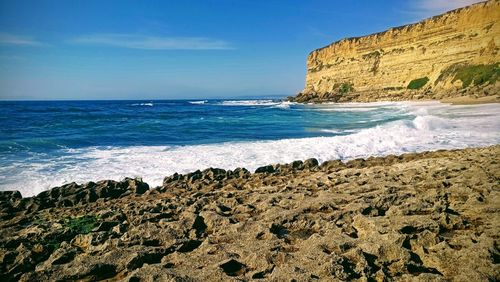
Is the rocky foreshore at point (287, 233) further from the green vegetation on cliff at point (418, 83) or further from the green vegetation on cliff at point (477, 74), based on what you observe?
the green vegetation on cliff at point (418, 83)

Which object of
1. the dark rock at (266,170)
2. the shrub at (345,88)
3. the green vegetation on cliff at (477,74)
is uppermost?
the green vegetation on cliff at (477,74)

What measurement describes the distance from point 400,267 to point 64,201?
7.43m

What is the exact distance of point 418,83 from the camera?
53000 mm

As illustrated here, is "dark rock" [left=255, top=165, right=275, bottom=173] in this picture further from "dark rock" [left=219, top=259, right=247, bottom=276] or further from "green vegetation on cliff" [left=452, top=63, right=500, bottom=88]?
"green vegetation on cliff" [left=452, top=63, right=500, bottom=88]

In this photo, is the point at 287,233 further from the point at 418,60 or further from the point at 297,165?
the point at 418,60

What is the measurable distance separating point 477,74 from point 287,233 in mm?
46434

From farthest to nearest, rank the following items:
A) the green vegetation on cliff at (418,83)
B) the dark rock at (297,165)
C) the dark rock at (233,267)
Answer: the green vegetation on cliff at (418,83) < the dark rock at (297,165) < the dark rock at (233,267)

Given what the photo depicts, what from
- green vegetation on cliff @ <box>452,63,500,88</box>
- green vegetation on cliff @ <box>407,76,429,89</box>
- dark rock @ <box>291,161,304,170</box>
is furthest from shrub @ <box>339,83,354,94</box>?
dark rock @ <box>291,161,304,170</box>

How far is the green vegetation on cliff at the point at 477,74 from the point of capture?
39781 mm

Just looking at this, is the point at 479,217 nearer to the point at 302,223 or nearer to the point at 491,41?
the point at 302,223

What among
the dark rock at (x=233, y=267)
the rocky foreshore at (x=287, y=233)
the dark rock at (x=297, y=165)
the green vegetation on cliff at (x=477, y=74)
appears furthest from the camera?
the green vegetation on cliff at (x=477, y=74)

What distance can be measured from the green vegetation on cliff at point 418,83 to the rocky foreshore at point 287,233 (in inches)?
1964

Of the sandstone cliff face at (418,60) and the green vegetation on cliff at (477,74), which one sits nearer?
the green vegetation on cliff at (477,74)

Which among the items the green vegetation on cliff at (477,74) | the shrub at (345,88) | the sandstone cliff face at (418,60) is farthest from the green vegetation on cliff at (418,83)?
the shrub at (345,88)
